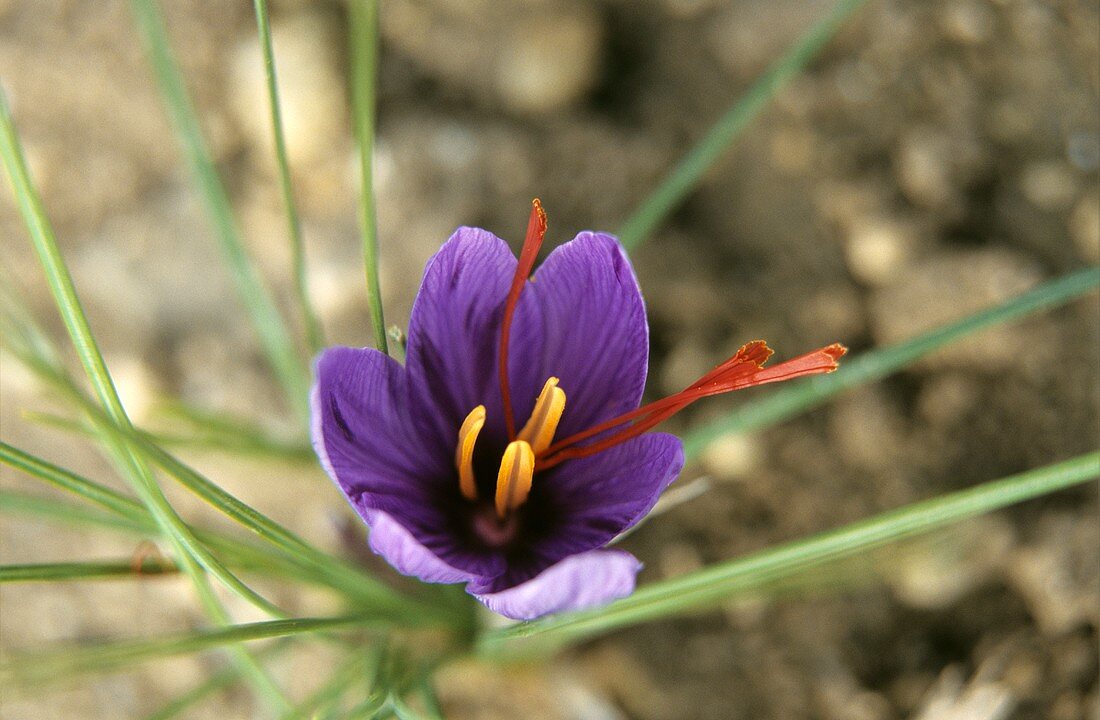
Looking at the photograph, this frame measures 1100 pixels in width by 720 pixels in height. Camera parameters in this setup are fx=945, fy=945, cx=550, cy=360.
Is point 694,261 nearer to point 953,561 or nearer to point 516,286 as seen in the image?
point 953,561

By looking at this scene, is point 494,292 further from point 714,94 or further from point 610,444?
point 714,94

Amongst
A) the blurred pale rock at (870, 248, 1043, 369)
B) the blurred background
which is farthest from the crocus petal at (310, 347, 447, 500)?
the blurred pale rock at (870, 248, 1043, 369)

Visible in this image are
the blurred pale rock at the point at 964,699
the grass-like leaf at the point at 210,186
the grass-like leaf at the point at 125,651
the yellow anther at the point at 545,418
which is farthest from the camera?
the blurred pale rock at the point at 964,699

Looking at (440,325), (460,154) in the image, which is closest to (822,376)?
(440,325)

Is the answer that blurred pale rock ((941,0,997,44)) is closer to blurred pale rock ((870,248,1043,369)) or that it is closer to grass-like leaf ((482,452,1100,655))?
blurred pale rock ((870,248,1043,369))

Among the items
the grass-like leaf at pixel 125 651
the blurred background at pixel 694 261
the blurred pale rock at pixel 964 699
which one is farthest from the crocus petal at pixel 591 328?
the blurred pale rock at pixel 964 699

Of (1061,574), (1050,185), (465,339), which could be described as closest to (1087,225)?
(1050,185)

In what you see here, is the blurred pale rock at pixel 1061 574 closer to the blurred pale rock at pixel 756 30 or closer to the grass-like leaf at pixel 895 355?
the grass-like leaf at pixel 895 355

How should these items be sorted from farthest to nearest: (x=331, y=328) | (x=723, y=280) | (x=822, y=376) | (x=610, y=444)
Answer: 1. (x=723, y=280)
2. (x=331, y=328)
3. (x=822, y=376)
4. (x=610, y=444)
